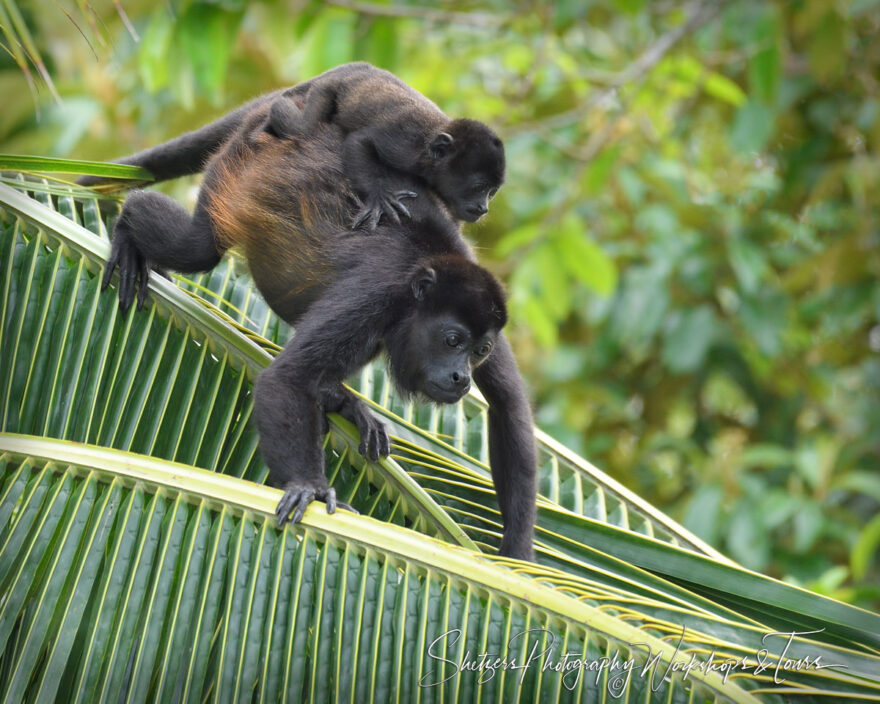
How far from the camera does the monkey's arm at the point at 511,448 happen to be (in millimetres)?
3273

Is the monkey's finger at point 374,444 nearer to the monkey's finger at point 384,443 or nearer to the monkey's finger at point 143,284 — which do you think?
the monkey's finger at point 384,443

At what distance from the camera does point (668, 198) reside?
9164 mm

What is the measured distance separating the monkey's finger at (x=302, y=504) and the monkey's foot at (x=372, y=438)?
0.49 meters

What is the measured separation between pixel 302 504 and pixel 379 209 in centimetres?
138

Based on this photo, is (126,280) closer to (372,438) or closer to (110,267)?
(110,267)

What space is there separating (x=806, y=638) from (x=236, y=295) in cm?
246

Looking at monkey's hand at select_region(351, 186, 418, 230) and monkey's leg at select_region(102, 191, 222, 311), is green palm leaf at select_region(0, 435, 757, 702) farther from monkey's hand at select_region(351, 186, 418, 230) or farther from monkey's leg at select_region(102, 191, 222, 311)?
monkey's hand at select_region(351, 186, 418, 230)

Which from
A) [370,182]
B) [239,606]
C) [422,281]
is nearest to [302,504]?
[239,606]

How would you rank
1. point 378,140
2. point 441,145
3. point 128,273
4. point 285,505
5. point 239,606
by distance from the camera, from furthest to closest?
point 441,145
point 378,140
point 128,273
point 285,505
point 239,606

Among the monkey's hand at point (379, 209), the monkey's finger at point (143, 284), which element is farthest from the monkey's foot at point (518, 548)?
the monkey's finger at point (143, 284)

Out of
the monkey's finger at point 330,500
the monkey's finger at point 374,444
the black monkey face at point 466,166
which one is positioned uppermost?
the black monkey face at point 466,166

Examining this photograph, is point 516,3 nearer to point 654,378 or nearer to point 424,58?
point 424,58

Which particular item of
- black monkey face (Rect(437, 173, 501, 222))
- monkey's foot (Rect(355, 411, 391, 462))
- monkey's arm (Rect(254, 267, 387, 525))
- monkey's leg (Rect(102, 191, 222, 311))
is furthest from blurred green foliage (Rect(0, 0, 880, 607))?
monkey's foot (Rect(355, 411, 391, 462))

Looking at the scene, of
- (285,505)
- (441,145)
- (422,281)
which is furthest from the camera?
(441,145)
